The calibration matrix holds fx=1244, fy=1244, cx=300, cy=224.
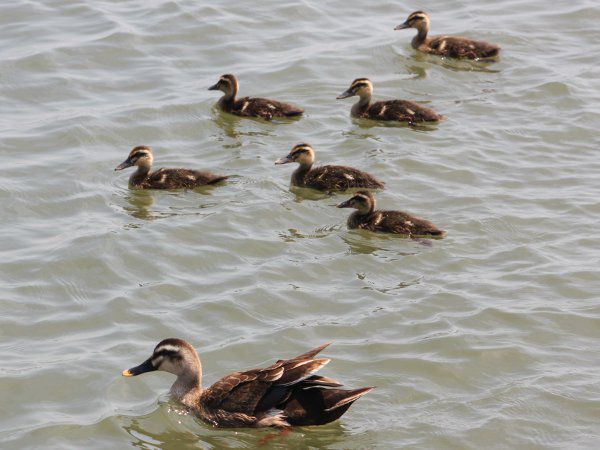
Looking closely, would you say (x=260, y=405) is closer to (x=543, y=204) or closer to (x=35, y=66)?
(x=543, y=204)

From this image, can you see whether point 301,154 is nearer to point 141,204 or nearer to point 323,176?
point 323,176

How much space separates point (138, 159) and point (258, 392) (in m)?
4.25

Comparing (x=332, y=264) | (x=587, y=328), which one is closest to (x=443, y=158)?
(x=332, y=264)

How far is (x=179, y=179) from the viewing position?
36.7 feet

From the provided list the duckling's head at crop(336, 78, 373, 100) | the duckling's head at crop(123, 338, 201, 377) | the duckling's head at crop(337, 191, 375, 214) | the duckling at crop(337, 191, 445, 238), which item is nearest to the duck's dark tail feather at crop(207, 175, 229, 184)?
the duckling at crop(337, 191, 445, 238)

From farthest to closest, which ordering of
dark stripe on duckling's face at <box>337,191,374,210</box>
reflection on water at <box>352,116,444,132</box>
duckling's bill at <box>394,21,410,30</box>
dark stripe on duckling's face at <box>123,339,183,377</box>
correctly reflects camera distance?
duckling's bill at <box>394,21,410,30</box>, reflection on water at <box>352,116,444,132</box>, dark stripe on duckling's face at <box>337,191,374,210</box>, dark stripe on duckling's face at <box>123,339,183,377</box>

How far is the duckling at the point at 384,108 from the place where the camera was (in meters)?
12.6

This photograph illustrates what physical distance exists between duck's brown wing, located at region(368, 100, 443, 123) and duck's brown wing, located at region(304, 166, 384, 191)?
1496 mm

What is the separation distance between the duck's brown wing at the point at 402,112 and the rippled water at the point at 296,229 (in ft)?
0.45

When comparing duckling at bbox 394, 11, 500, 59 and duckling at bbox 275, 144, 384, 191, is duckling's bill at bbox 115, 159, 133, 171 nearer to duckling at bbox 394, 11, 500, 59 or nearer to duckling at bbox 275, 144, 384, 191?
duckling at bbox 275, 144, 384, 191

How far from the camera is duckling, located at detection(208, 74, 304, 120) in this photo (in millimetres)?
12750

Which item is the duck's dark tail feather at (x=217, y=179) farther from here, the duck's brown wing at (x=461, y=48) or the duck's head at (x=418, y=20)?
the duck's head at (x=418, y=20)

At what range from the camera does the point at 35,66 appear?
539 inches

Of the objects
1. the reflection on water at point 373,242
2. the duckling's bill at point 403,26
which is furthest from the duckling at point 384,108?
the reflection on water at point 373,242
